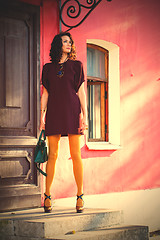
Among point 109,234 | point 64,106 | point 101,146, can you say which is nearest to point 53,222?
point 109,234

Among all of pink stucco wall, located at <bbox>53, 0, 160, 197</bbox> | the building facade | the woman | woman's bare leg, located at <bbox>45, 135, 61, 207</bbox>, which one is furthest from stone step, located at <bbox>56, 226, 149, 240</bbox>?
pink stucco wall, located at <bbox>53, 0, 160, 197</bbox>

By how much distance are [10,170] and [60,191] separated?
88cm

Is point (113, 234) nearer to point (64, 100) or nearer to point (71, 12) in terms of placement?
point (64, 100)

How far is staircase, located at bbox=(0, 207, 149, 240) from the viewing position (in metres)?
4.59

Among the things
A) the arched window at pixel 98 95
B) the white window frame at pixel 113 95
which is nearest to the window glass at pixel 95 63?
the arched window at pixel 98 95

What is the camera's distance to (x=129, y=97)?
755 centimetres

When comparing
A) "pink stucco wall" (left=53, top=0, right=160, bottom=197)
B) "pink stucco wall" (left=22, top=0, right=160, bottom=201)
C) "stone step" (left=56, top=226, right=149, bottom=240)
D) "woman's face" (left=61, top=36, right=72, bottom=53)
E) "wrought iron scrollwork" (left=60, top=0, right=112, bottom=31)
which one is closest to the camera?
"stone step" (left=56, top=226, right=149, bottom=240)

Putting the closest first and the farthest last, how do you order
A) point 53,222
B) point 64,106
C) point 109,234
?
point 53,222, point 109,234, point 64,106

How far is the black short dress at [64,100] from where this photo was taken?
5.00m

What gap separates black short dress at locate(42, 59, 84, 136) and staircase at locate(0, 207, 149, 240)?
0.96 metres

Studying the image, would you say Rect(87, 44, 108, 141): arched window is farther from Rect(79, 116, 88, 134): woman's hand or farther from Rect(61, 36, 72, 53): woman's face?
Rect(79, 116, 88, 134): woman's hand

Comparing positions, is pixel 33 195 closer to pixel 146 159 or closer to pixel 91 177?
pixel 91 177

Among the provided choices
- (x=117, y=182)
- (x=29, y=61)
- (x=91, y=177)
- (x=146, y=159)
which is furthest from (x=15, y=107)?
(x=146, y=159)

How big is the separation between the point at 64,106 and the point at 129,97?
274 centimetres
